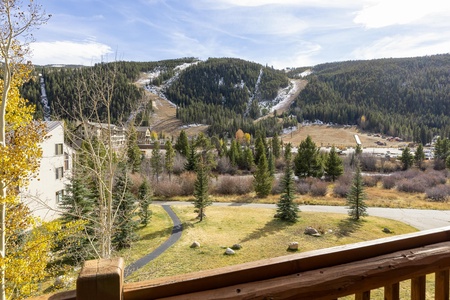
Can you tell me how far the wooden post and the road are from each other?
2133 centimetres

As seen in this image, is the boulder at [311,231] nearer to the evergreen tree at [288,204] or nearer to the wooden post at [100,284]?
the evergreen tree at [288,204]

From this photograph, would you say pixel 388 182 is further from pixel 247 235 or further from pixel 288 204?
pixel 247 235

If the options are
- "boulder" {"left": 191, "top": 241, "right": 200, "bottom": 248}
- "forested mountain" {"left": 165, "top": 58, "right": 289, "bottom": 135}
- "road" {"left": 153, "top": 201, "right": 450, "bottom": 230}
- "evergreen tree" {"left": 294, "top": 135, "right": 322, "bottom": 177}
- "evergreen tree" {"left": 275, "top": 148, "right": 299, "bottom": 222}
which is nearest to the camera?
"boulder" {"left": 191, "top": 241, "right": 200, "bottom": 248}

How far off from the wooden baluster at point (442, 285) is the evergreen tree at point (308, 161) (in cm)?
3370

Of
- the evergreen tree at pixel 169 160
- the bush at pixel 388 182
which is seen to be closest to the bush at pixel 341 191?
the bush at pixel 388 182

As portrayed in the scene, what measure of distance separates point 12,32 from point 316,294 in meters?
6.55

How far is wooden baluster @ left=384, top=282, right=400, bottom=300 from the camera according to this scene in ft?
4.25

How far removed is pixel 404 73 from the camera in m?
130

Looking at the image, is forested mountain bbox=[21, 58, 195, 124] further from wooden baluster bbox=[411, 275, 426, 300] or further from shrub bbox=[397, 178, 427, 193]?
shrub bbox=[397, 178, 427, 193]

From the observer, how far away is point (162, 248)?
1520 centimetres

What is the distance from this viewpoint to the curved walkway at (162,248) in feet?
40.8

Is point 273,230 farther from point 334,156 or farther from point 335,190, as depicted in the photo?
point 334,156

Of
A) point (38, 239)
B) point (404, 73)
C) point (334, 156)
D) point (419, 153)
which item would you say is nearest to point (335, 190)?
point (334, 156)

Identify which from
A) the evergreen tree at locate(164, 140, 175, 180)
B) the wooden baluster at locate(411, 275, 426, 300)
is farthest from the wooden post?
the evergreen tree at locate(164, 140, 175, 180)
